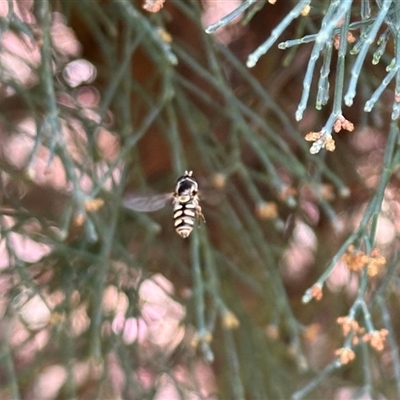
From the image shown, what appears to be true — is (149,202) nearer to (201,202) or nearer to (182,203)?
(182,203)

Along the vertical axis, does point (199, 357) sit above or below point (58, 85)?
below

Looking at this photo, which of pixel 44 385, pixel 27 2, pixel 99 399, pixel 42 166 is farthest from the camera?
pixel 44 385

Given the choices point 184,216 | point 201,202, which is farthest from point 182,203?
point 201,202

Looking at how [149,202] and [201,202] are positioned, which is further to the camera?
[201,202]

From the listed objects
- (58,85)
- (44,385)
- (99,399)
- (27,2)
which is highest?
(27,2)

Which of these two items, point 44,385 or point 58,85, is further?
point 44,385

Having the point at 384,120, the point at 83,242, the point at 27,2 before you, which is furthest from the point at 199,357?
the point at 27,2

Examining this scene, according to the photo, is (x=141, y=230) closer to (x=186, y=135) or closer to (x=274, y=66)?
(x=186, y=135)

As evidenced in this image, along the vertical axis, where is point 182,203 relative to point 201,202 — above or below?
above
